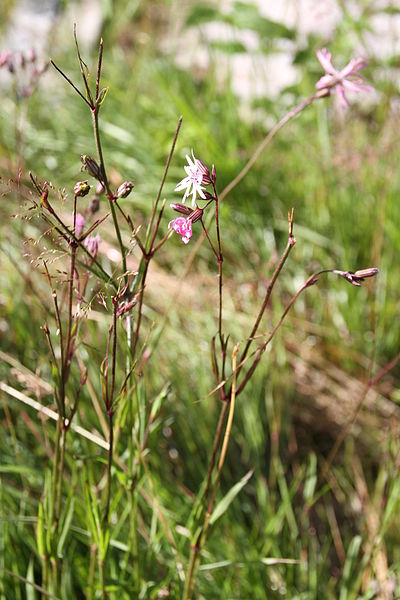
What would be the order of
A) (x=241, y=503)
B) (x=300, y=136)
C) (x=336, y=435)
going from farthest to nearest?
(x=300, y=136) < (x=336, y=435) < (x=241, y=503)

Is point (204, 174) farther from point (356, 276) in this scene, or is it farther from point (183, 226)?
point (356, 276)

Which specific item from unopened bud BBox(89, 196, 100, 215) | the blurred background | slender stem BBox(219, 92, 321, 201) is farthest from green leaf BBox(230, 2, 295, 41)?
unopened bud BBox(89, 196, 100, 215)

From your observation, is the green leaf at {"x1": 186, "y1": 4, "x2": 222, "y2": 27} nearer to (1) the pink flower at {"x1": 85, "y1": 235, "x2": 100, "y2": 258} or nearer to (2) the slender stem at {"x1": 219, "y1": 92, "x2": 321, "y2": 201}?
(2) the slender stem at {"x1": 219, "y1": 92, "x2": 321, "y2": 201}

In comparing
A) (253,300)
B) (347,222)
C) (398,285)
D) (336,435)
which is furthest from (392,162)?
(336,435)

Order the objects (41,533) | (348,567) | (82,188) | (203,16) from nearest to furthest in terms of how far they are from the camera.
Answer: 1. (82,188)
2. (41,533)
3. (348,567)
4. (203,16)

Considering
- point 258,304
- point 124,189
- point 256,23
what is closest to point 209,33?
point 256,23

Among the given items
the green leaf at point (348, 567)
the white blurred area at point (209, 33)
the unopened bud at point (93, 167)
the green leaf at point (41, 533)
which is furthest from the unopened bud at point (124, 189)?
the white blurred area at point (209, 33)

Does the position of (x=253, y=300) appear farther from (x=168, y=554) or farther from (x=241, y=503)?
(x=168, y=554)

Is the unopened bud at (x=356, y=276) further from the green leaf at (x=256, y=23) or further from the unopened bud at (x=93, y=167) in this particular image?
the green leaf at (x=256, y=23)
